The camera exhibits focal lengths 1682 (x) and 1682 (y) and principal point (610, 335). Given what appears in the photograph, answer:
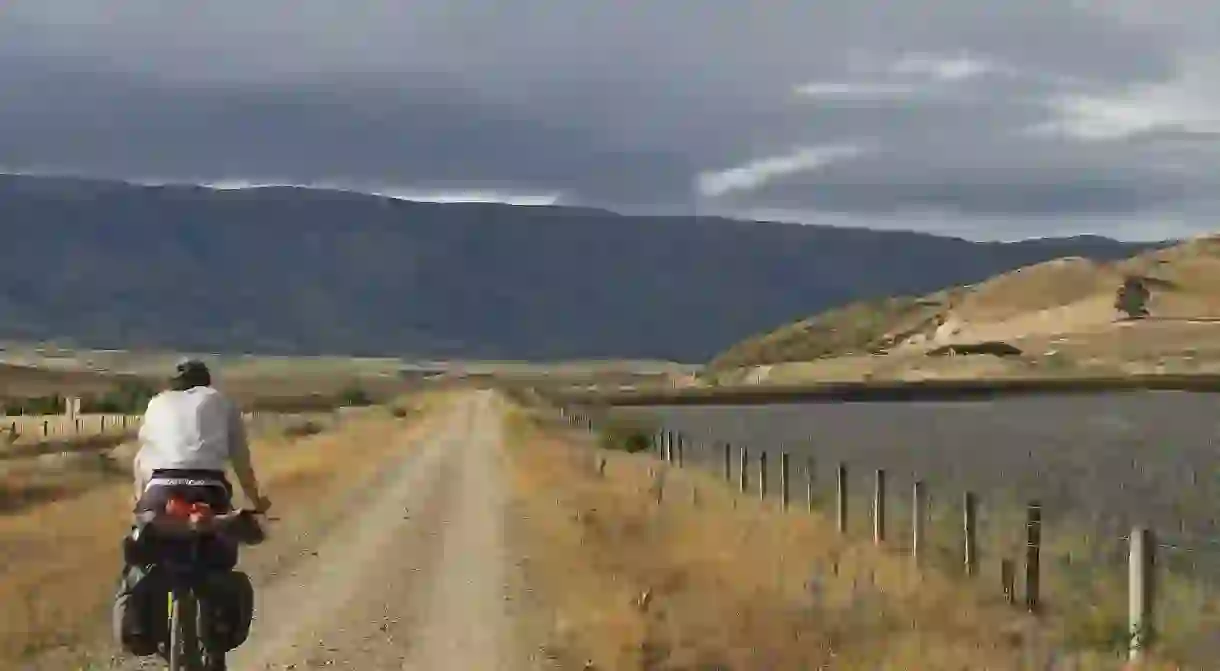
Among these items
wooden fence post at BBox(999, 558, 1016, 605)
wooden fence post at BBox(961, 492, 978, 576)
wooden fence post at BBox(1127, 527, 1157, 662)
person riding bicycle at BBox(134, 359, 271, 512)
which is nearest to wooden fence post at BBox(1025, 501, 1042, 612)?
wooden fence post at BBox(999, 558, 1016, 605)

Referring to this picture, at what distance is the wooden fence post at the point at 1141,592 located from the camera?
487 inches

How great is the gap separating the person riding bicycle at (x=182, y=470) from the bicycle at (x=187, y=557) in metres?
0.08

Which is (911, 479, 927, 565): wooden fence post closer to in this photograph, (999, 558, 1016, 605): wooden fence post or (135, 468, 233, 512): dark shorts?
(999, 558, 1016, 605): wooden fence post

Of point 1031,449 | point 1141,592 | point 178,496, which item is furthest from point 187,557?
point 1031,449

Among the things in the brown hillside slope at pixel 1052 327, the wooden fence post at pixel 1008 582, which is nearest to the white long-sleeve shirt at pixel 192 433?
the wooden fence post at pixel 1008 582

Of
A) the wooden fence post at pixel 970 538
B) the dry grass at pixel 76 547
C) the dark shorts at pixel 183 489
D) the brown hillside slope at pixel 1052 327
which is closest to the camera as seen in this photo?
the dark shorts at pixel 183 489

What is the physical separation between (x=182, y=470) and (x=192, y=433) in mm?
220

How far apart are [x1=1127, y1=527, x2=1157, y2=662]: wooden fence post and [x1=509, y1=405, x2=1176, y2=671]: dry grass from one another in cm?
32

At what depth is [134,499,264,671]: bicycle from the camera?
9469 mm

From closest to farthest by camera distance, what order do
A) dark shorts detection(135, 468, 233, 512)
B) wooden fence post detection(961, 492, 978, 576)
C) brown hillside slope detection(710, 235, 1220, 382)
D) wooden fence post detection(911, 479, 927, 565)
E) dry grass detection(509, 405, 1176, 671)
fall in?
dark shorts detection(135, 468, 233, 512)
dry grass detection(509, 405, 1176, 671)
wooden fence post detection(961, 492, 978, 576)
wooden fence post detection(911, 479, 927, 565)
brown hillside slope detection(710, 235, 1220, 382)

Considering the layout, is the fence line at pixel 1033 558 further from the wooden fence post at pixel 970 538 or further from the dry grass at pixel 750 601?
the dry grass at pixel 750 601

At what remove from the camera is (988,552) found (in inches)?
754

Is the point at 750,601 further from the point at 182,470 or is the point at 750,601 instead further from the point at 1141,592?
the point at 182,470

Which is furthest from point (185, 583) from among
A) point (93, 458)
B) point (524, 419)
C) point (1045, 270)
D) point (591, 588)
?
point (1045, 270)
